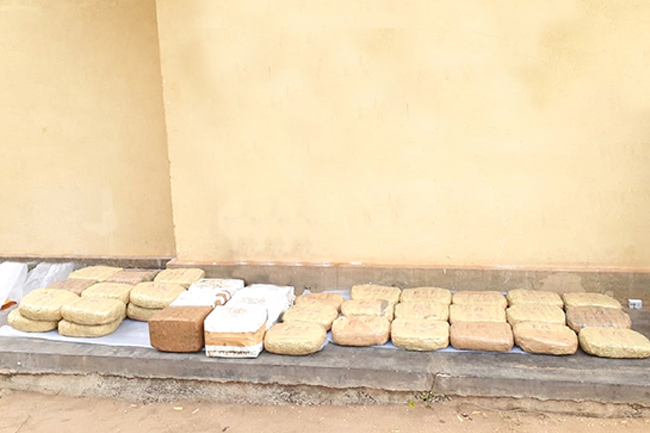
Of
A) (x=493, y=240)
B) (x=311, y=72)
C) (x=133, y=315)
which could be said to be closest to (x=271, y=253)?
(x=133, y=315)

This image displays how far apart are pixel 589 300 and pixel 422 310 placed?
42.5 inches

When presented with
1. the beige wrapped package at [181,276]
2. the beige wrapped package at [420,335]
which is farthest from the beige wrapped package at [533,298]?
the beige wrapped package at [181,276]

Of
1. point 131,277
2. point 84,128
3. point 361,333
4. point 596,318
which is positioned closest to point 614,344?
point 596,318

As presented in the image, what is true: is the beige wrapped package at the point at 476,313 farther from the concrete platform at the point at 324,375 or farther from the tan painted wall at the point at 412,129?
the tan painted wall at the point at 412,129

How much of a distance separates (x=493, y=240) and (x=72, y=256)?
3611mm

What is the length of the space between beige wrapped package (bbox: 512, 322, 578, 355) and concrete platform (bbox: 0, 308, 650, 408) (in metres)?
0.05

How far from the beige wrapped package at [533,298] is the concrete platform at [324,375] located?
0.49m

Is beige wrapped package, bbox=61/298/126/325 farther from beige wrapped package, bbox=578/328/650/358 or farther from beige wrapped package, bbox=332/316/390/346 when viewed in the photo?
beige wrapped package, bbox=578/328/650/358

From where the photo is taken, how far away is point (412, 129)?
3.84 m

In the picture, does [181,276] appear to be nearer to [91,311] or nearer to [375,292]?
[91,311]

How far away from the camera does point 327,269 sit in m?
4.08

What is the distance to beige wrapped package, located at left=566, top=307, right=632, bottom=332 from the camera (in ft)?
10.6

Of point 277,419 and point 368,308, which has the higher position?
point 368,308

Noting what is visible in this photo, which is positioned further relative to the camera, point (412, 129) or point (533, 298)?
point (412, 129)
